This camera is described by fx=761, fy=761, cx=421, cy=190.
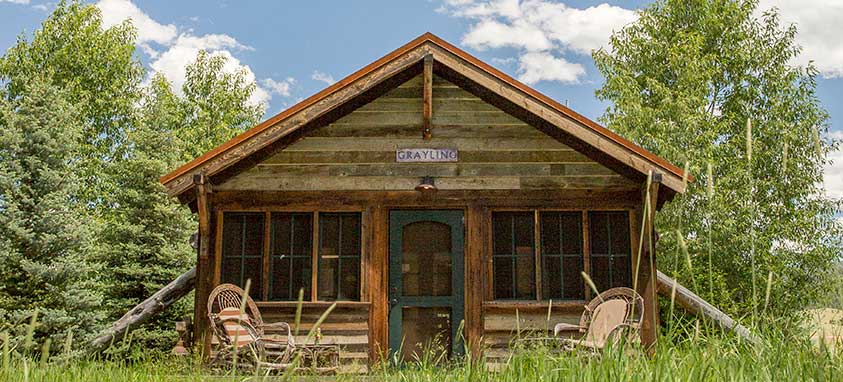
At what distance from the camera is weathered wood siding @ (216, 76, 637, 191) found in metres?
8.54

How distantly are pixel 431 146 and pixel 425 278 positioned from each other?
1495 millimetres

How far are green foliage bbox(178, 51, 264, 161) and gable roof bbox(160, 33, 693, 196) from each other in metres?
19.4

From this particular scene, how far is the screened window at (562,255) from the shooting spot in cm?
848

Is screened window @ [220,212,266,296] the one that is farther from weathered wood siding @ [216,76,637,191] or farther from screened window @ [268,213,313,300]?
weathered wood siding @ [216,76,637,191]

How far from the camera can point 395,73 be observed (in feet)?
27.1

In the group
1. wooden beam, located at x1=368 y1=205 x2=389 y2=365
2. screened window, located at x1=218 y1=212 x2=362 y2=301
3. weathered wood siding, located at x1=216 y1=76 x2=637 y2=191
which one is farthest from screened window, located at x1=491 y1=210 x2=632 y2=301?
screened window, located at x1=218 y1=212 x2=362 y2=301

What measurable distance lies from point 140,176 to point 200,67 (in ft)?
40.9

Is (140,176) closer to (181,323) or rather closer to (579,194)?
(181,323)

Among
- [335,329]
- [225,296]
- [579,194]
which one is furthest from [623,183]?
[225,296]

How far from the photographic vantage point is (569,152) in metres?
8.58

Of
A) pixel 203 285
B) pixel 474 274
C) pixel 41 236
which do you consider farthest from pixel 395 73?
pixel 41 236

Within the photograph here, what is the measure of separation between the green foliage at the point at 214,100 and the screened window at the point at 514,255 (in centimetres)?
1984

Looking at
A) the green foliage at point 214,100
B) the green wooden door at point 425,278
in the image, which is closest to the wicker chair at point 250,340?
the green wooden door at point 425,278

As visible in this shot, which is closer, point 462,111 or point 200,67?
point 462,111
